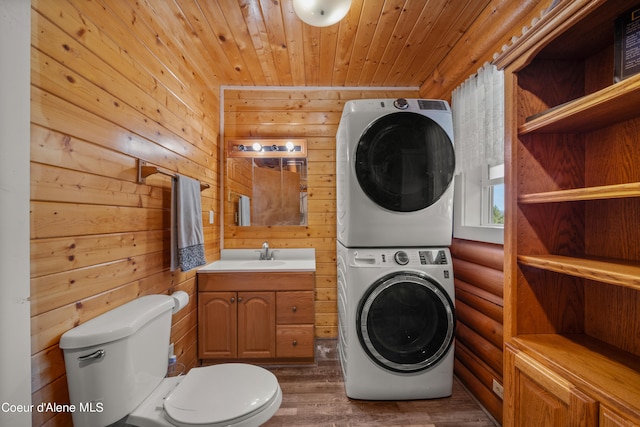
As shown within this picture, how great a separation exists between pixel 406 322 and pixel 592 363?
36.4 inches

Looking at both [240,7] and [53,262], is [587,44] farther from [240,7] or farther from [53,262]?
[53,262]

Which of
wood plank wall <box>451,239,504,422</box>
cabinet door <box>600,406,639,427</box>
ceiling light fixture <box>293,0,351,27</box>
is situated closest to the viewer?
cabinet door <box>600,406,639,427</box>

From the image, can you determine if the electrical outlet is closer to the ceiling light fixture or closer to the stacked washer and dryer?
the stacked washer and dryer

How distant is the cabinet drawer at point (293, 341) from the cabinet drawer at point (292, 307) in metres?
0.06

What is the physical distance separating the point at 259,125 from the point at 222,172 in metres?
0.59

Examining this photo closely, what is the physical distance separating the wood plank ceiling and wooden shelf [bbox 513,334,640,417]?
5.66ft

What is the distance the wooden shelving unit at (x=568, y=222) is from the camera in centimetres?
84

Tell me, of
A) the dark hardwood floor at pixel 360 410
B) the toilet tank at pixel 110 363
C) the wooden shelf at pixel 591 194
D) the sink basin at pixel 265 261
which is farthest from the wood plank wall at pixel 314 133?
the wooden shelf at pixel 591 194

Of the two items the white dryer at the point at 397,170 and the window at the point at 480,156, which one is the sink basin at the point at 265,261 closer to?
the white dryer at the point at 397,170

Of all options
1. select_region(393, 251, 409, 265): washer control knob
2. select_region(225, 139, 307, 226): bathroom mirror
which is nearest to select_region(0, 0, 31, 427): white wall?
select_region(393, 251, 409, 265): washer control knob

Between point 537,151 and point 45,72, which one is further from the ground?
point 45,72

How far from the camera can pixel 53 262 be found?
3.11 feet

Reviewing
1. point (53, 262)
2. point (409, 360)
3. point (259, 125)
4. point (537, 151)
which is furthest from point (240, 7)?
point (409, 360)

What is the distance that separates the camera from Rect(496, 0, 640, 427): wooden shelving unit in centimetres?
84
